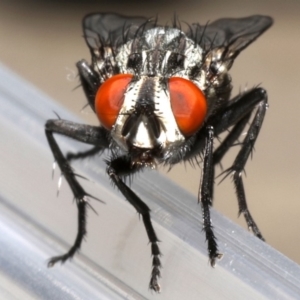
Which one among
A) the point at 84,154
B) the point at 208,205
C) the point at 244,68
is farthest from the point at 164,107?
the point at 244,68

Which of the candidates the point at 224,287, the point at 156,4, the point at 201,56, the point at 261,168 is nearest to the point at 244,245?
the point at 224,287

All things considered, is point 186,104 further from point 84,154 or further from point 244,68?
point 244,68

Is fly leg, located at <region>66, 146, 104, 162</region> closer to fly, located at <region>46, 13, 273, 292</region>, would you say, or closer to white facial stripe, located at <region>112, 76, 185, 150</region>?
fly, located at <region>46, 13, 273, 292</region>

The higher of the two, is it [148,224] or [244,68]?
[148,224]

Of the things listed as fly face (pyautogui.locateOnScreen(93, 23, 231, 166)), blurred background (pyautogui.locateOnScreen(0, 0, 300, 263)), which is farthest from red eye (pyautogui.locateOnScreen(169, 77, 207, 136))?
blurred background (pyautogui.locateOnScreen(0, 0, 300, 263))

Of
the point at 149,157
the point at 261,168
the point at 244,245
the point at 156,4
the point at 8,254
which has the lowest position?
the point at 261,168

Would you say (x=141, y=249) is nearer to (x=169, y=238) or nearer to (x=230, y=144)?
(x=169, y=238)

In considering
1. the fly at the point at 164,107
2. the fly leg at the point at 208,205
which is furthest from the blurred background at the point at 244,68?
the fly leg at the point at 208,205
